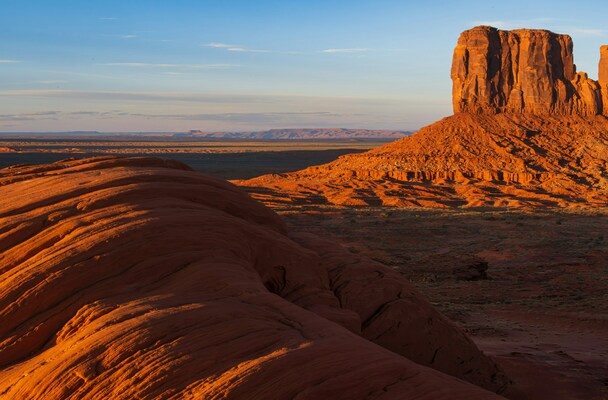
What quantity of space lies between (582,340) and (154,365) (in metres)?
11.8

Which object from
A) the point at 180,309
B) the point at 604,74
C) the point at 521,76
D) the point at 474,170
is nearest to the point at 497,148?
the point at 474,170

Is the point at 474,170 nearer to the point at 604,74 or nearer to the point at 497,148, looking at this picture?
the point at 497,148

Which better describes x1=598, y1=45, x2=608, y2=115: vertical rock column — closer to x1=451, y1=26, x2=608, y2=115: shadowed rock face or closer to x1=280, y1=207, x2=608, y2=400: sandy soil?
x1=451, y1=26, x2=608, y2=115: shadowed rock face

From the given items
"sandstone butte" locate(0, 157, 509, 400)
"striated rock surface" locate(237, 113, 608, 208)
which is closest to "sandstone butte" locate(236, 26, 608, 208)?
"striated rock surface" locate(237, 113, 608, 208)

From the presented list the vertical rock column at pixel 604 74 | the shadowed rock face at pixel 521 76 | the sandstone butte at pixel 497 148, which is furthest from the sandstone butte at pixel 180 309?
the vertical rock column at pixel 604 74

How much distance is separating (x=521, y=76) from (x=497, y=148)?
15795 mm

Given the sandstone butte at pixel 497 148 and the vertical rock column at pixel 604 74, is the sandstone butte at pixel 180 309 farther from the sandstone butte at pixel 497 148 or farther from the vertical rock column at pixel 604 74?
the vertical rock column at pixel 604 74

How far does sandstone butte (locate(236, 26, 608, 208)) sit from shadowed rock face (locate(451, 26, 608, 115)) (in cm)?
13

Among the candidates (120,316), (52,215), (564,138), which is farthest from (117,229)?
(564,138)

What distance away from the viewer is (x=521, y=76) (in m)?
78.8

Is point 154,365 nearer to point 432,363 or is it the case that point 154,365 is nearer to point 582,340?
point 432,363

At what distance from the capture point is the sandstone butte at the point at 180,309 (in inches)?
237

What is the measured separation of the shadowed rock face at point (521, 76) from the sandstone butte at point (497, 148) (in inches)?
5.2

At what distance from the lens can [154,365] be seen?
5.95 metres
